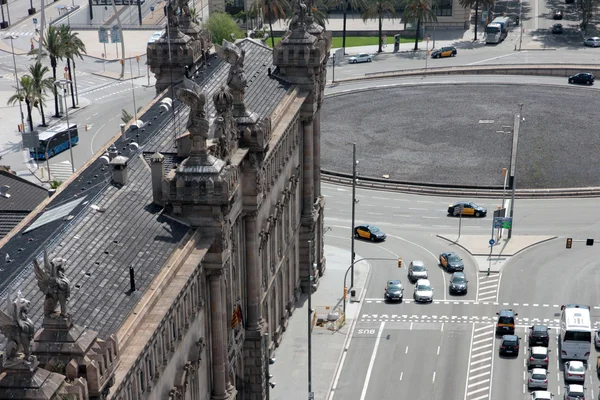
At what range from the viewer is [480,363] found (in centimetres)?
10450

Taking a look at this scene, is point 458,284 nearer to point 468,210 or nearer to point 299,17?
point 468,210

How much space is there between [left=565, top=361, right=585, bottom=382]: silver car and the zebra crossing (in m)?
7.08

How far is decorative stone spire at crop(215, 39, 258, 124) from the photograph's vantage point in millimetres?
87250

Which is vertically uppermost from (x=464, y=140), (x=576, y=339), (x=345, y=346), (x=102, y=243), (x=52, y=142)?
(x=102, y=243)

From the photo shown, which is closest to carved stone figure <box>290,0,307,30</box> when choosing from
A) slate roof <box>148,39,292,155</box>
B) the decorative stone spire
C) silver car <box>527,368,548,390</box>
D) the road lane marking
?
slate roof <box>148,39,292,155</box>

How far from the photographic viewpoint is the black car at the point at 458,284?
11956cm

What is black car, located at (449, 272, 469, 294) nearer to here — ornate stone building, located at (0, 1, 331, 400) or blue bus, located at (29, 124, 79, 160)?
ornate stone building, located at (0, 1, 331, 400)

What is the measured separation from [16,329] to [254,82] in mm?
63110

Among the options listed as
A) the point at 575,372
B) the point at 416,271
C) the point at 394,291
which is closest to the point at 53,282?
the point at 575,372

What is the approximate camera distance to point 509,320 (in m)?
110

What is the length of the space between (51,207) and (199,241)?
1076 cm

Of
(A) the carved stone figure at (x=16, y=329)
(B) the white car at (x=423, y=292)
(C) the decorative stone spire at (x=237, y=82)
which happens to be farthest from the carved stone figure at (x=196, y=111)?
(B) the white car at (x=423, y=292)

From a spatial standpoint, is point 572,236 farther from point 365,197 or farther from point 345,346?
point 345,346

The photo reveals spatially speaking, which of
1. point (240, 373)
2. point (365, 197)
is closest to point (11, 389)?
point (240, 373)
